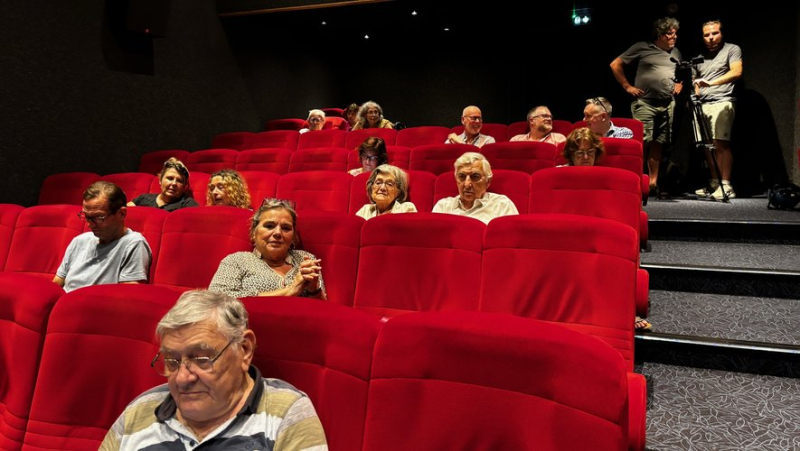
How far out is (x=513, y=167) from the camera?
1449 mm

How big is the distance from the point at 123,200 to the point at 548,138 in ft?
4.27

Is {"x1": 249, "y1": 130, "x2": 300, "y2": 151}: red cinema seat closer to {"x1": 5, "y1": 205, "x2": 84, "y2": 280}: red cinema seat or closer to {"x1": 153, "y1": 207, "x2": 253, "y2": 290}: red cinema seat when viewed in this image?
{"x1": 5, "y1": 205, "x2": 84, "y2": 280}: red cinema seat

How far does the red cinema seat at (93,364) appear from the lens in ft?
1.50

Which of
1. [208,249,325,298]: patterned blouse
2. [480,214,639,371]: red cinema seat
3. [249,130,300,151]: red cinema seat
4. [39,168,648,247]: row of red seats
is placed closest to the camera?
[480,214,639,371]: red cinema seat

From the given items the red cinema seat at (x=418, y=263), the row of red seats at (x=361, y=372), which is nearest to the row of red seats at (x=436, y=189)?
the red cinema seat at (x=418, y=263)

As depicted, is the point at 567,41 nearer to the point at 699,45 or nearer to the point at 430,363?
the point at 699,45

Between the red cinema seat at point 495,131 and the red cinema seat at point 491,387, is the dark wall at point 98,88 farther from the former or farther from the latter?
the red cinema seat at point 491,387

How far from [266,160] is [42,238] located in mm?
788

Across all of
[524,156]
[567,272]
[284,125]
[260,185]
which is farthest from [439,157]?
[284,125]

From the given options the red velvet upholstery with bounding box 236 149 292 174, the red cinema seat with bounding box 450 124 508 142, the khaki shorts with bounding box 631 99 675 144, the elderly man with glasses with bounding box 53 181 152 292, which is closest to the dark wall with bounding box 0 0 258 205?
the red velvet upholstery with bounding box 236 149 292 174

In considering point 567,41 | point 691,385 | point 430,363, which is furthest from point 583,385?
point 567,41

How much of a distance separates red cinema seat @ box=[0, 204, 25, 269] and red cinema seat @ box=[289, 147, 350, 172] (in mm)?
787

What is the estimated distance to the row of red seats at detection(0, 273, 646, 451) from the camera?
33cm

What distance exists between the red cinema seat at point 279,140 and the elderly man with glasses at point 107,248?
50.4 inches
